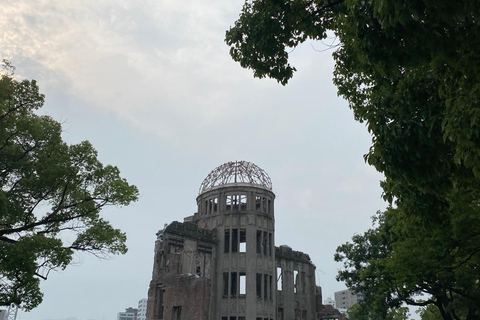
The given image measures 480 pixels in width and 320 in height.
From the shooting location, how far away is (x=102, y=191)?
16.4m


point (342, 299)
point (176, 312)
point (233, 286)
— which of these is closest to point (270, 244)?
point (233, 286)

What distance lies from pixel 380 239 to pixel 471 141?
24.9 metres

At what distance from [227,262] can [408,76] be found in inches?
1190

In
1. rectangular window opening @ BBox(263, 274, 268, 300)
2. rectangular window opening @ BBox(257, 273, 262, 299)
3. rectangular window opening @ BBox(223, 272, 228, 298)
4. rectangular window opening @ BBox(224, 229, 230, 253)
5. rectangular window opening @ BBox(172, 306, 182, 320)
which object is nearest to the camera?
rectangular window opening @ BBox(172, 306, 182, 320)

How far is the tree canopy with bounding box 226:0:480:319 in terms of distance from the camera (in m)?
6.68

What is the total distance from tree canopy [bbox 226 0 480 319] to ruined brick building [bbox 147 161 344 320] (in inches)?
933

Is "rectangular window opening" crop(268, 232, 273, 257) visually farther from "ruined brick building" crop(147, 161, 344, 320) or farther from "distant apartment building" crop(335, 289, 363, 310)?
"distant apartment building" crop(335, 289, 363, 310)

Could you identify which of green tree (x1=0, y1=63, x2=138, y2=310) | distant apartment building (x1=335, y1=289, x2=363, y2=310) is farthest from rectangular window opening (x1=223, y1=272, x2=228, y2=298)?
distant apartment building (x1=335, y1=289, x2=363, y2=310)

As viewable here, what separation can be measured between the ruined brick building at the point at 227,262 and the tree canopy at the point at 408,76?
23.7m

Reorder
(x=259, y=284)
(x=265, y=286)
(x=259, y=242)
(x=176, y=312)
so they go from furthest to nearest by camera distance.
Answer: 1. (x=259, y=242)
2. (x=265, y=286)
3. (x=259, y=284)
4. (x=176, y=312)

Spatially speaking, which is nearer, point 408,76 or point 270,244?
point 408,76

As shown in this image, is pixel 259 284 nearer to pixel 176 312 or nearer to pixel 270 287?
pixel 270 287

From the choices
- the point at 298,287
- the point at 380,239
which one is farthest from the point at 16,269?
the point at 298,287

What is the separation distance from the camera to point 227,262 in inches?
1457
